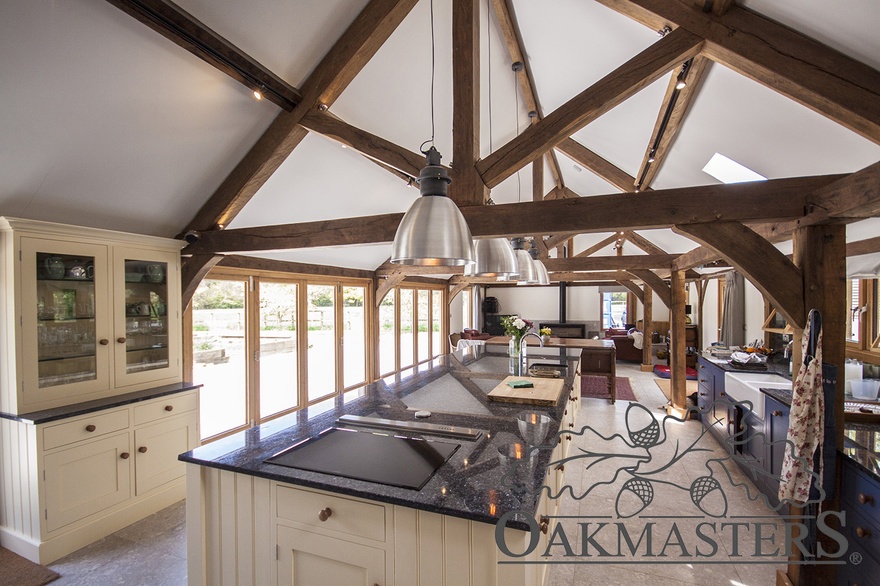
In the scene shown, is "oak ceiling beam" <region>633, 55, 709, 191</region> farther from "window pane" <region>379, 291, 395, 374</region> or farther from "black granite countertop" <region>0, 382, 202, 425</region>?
"window pane" <region>379, 291, 395, 374</region>

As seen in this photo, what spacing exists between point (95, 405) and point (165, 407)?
1.60 ft

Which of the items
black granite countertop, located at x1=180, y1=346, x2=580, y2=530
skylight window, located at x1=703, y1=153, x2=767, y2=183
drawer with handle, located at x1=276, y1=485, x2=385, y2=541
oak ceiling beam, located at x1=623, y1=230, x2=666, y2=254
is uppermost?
skylight window, located at x1=703, y1=153, x2=767, y2=183

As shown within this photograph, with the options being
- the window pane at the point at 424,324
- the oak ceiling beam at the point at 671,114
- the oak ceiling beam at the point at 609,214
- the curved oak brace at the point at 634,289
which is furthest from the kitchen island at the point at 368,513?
the curved oak brace at the point at 634,289

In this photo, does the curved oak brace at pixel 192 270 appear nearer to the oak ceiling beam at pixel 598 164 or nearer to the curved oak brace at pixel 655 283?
the oak ceiling beam at pixel 598 164

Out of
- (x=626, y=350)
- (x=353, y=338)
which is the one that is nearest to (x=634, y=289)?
(x=626, y=350)

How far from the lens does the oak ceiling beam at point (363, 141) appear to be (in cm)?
291

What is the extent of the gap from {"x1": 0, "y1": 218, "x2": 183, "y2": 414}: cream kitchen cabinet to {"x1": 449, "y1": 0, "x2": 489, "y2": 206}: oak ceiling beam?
2.60 metres

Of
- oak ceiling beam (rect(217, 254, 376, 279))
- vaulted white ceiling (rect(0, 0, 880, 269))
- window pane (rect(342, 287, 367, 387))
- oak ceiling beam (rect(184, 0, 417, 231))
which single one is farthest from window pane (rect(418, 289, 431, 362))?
oak ceiling beam (rect(184, 0, 417, 231))

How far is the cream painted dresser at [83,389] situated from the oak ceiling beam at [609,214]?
3.86 ft

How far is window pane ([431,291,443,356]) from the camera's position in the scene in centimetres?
929

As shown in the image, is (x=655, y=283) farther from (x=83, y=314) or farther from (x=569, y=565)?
(x=83, y=314)

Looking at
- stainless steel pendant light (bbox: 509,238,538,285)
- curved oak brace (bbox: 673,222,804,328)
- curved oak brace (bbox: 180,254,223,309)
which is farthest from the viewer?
curved oak brace (bbox: 180,254,223,309)

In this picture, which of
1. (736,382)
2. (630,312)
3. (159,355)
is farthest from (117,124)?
(630,312)

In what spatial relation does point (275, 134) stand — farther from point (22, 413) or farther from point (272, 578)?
point (272, 578)
